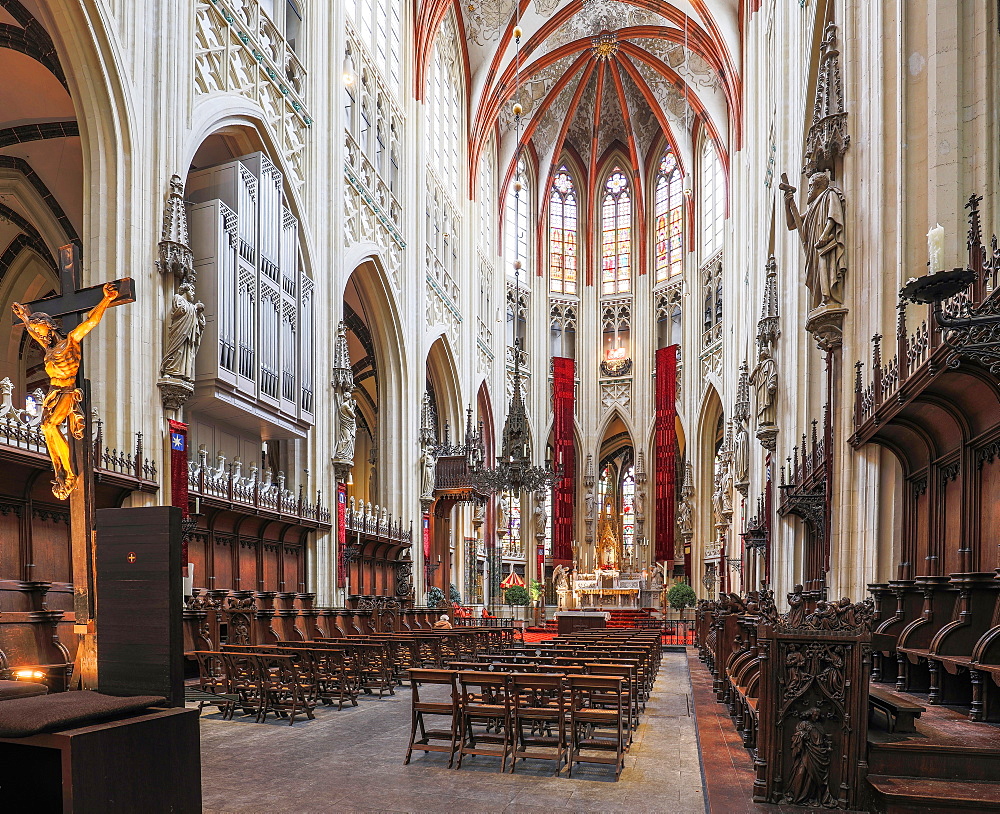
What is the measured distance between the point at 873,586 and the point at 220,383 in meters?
10.4

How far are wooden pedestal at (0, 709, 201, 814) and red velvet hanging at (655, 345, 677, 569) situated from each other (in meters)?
33.5

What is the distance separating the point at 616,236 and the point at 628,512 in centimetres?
1330

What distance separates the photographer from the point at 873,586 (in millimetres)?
8461

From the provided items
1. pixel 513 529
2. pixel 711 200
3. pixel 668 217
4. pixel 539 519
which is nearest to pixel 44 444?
pixel 513 529

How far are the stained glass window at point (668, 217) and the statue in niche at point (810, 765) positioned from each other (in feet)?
110

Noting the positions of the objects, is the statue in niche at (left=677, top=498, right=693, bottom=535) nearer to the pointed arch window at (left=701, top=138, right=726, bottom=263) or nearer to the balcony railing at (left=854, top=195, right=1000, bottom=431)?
the pointed arch window at (left=701, top=138, right=726, bottom=263)

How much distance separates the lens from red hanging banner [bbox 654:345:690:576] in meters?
35.8

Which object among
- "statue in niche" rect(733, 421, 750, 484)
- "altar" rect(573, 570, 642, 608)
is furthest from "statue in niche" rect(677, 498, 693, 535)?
"statue in niche" rect(733, 421, 750, 484)

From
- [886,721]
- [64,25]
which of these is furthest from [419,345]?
[886,721]

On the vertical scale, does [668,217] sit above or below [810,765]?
above

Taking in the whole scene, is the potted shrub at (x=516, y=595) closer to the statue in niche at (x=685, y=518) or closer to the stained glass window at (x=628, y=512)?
the stained glass window at (x=628, y=512)

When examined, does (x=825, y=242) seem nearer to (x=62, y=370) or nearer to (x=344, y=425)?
(x=62, y=370)

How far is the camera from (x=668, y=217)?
1519 inches

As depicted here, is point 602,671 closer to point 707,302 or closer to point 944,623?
point 944,623
